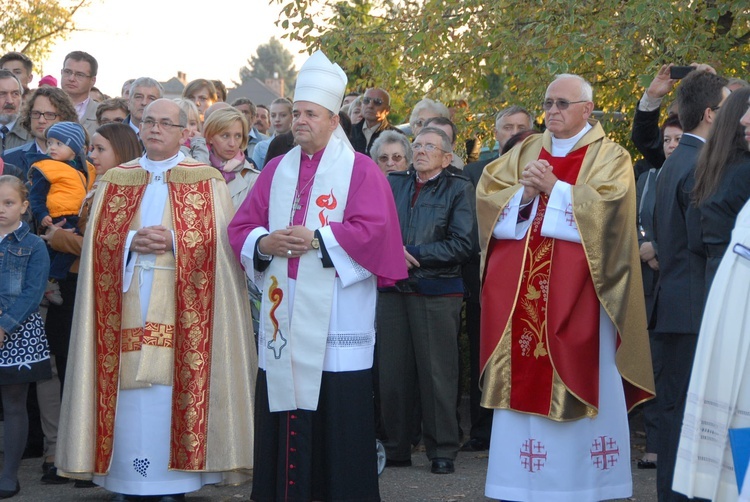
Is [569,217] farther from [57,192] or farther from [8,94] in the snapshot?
[8,94]

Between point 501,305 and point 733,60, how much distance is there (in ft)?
14.5

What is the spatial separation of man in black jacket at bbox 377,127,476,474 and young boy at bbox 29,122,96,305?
2115 millimetres

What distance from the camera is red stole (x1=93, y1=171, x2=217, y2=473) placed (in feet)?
21.0

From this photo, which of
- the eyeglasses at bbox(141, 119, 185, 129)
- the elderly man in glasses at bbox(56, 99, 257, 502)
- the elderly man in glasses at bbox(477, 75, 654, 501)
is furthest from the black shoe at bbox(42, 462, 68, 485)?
the elderly man in glasses at bbox(477, 75, 654, 501)

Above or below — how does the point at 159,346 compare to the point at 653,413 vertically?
above

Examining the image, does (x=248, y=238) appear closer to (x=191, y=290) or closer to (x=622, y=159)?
(x=191, y=290)

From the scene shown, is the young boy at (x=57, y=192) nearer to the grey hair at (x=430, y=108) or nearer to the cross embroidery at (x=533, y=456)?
the grey hair at (x=430, y=108)

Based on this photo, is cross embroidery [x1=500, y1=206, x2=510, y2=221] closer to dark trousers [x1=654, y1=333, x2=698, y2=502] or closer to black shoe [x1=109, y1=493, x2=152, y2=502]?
A: dark trousers [x1=654, y1=333, x2=698, y2=502]

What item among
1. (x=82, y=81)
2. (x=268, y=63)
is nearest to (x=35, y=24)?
(x=82, y=81)

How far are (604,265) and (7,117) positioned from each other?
5.18m

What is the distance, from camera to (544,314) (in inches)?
243

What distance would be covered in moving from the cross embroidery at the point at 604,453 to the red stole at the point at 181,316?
2.16 meters

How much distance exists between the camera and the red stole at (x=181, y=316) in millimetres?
6414

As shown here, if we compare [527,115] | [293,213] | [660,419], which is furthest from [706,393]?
[527,115]
